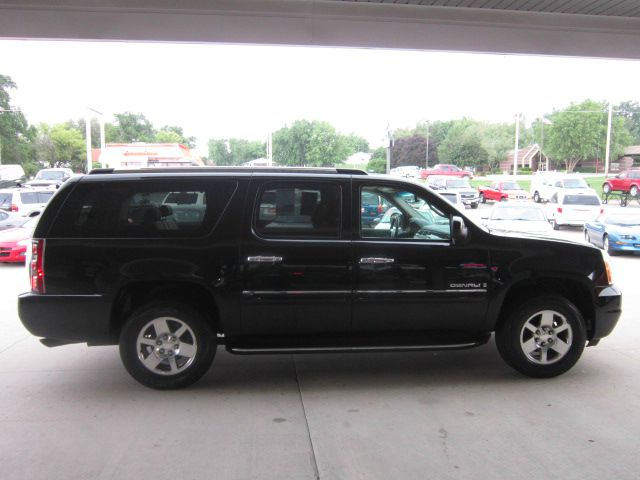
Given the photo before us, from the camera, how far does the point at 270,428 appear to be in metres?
4.08

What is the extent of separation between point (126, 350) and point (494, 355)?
386 cm

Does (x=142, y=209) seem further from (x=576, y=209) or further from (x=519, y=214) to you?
(x=576, y=209)

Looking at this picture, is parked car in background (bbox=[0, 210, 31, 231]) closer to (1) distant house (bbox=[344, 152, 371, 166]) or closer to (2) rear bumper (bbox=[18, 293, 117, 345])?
(1) distant house (bbox=[344, 152, 371, 166])

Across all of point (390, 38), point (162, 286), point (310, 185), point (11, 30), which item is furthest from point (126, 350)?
point (390, 38)

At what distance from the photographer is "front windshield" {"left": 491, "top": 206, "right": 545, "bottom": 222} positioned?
1483cm

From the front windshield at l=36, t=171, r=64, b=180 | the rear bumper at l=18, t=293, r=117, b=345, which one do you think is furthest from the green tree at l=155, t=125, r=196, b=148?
the rear bumper at l=18, t=293, r=117, b=345

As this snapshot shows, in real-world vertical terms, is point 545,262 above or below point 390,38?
below

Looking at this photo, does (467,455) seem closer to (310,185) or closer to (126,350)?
(310,185)

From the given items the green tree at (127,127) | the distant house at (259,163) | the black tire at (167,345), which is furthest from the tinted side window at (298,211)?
the green tree at (127,127)

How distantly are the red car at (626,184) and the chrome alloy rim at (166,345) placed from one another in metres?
36.3

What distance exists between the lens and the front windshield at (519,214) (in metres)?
14.8

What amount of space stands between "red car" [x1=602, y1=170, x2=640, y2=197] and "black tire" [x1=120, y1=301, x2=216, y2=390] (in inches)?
1428

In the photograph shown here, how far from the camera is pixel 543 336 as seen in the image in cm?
506

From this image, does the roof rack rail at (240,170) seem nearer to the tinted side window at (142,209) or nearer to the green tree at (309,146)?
the tinted side window at (142,209)
